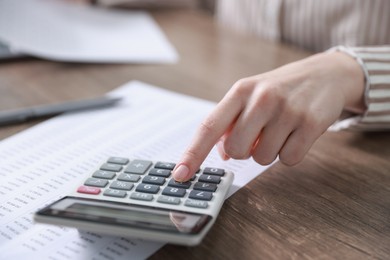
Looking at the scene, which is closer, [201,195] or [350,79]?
[201,195]

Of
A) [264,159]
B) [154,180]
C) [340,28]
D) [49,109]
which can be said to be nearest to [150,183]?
[154,180]

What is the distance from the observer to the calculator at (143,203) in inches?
12.5

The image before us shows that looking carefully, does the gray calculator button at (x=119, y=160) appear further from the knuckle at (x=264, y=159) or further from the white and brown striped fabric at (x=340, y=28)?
the white and brown striped fabric at (x=340, y=28)

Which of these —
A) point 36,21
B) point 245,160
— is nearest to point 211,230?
point 245,160

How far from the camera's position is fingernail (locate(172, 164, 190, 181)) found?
0.39m

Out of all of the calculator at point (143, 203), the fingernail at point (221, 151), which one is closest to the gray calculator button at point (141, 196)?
the calculator at point (143, 203)

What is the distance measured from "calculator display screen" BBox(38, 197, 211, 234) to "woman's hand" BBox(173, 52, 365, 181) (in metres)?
0.05

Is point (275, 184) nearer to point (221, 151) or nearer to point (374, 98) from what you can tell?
point (221, 151)

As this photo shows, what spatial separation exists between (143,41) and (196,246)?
1.77ft

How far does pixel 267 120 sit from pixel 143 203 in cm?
14

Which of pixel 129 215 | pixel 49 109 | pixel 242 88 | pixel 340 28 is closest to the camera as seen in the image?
pixel 129 215

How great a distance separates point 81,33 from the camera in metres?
0.83

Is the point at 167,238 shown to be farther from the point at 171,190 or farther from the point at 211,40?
the point at 211,40

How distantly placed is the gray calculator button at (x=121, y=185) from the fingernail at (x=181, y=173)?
37 millimetres
